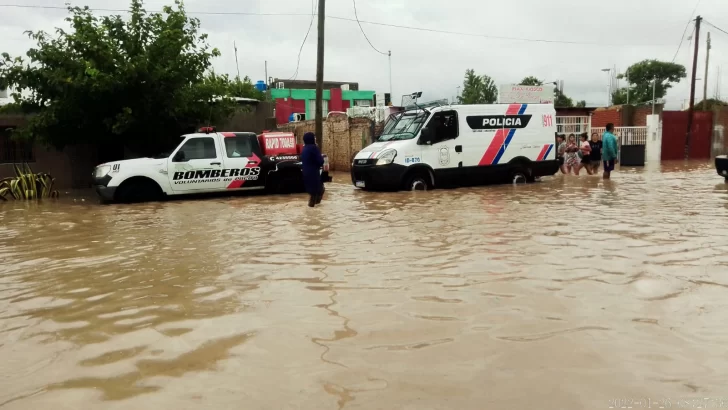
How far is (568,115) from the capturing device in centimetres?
3025

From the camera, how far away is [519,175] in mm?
14867

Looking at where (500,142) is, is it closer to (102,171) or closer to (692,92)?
(102,171)

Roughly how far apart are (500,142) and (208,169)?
6.94 meters

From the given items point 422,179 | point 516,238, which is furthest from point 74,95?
point 516,238

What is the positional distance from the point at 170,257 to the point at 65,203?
7976 millimetres

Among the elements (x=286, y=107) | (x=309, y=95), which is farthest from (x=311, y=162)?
(x=309, y=95)

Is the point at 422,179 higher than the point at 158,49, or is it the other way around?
the point at 158,49

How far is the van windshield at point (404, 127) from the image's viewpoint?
13.6 meters

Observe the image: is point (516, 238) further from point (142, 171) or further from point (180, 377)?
point (142, 171)

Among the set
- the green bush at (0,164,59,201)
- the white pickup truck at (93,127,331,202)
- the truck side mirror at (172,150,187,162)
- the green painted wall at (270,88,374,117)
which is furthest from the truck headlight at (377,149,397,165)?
the green painted wall at (270,88,374,117)

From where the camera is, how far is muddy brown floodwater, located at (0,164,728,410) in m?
3.10

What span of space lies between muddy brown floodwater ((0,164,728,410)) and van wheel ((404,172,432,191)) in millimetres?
4709

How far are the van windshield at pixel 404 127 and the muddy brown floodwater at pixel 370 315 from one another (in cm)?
520

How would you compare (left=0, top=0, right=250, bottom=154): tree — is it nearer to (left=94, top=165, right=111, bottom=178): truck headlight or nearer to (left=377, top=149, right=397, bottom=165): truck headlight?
(left=94, top=165, right=111, bottom=178): truck headlight
